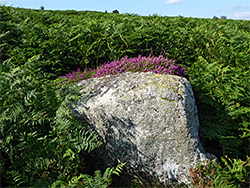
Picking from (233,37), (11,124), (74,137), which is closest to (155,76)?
(74,137)

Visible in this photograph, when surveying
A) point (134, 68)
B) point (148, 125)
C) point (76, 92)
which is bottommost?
point (148, 125)

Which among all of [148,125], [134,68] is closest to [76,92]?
[148,125]

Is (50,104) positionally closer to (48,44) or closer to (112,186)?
(112,186)

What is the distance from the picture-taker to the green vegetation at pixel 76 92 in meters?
3.52

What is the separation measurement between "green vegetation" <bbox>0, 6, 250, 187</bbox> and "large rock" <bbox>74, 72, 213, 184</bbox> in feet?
0.80

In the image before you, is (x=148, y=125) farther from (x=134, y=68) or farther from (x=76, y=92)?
(x=134, y=68)

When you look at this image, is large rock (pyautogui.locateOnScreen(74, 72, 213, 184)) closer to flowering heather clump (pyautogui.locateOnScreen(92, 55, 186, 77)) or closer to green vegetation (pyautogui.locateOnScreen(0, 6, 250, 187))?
green vegetation (pyautogui.locateOnScreen(0, 6, 250, 187))

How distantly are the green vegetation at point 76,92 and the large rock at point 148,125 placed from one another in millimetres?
244

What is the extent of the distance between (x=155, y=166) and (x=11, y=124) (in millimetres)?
2154

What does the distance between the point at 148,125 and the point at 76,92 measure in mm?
1145

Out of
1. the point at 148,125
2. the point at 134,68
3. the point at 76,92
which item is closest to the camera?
the point at 148,125

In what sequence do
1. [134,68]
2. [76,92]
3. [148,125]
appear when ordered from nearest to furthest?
[148,125], [76,92], [134,68]

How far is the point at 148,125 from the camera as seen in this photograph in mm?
3598

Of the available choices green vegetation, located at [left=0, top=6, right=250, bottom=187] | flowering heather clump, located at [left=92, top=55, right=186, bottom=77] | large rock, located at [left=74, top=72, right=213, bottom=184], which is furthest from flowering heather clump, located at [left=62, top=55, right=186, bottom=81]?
large rock, located at [left=74, top=72, right=213, bottom=184]
